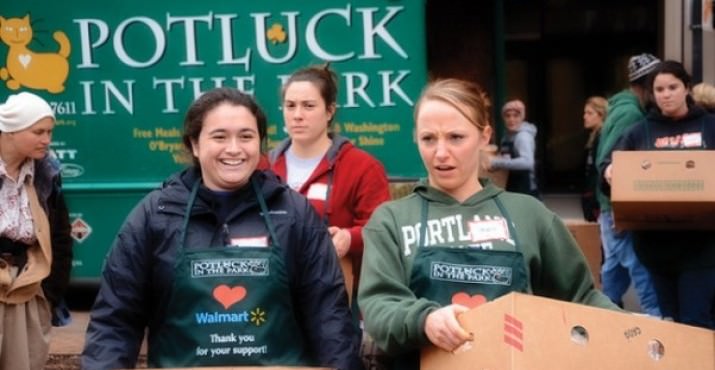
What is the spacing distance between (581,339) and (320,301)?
893 millimetres

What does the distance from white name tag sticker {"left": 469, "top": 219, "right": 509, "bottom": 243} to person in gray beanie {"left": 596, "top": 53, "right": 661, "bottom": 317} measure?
3513 millimetres

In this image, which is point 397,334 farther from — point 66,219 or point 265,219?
point 66,219

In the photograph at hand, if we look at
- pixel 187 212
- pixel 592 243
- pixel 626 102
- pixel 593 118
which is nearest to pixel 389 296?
pixel 187 212

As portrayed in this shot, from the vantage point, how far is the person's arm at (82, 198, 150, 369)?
3.28 metres

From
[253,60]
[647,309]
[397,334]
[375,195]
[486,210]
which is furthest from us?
[253,60]

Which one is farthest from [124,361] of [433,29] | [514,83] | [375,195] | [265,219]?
[514,83]

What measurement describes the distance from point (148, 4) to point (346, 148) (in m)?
3.85

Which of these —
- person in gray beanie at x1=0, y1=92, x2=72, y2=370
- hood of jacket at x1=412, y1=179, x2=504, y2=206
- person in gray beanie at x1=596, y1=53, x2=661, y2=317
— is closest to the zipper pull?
hood of jacket at x1=412, y1=179, x2=504, y2=206

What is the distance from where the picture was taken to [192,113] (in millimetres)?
3479

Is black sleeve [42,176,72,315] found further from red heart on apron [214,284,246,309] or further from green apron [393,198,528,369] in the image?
green apron [393,198,528,369]

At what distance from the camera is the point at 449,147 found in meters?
3.19

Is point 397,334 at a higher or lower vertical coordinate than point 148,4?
lower

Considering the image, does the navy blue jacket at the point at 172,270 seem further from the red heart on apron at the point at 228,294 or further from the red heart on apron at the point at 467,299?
the red heart on apron at the point at 467,299

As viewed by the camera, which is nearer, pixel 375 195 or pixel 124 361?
pixel 124 361
